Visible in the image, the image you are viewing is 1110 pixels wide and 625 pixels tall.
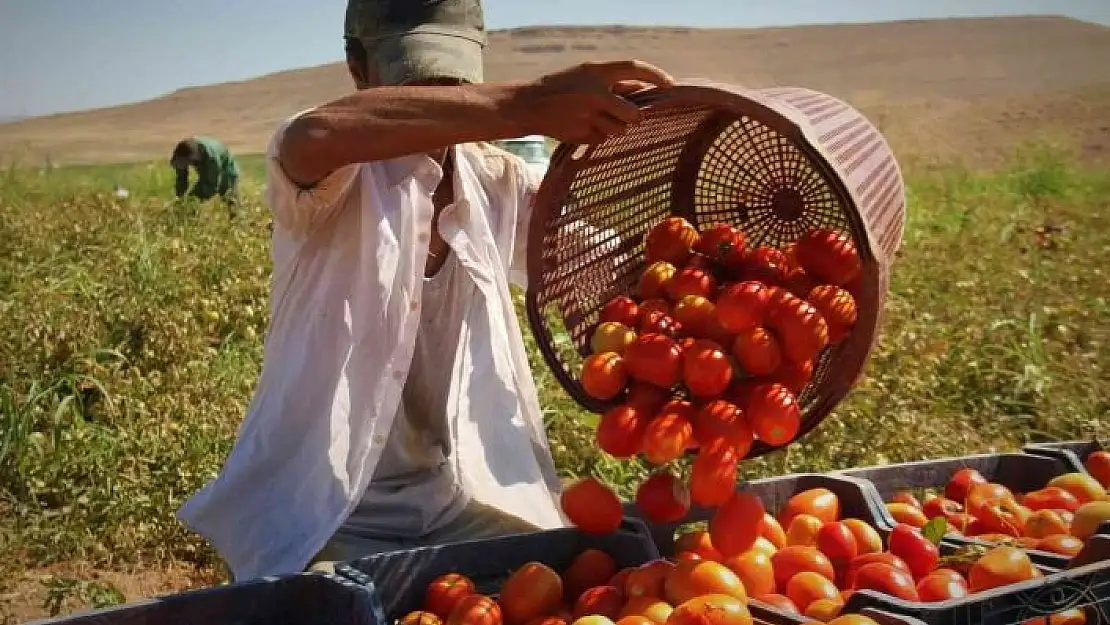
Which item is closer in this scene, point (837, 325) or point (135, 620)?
point (135, 620)

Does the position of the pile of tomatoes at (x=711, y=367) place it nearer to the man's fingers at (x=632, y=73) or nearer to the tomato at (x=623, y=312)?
the tomato at (x=623, y=312)

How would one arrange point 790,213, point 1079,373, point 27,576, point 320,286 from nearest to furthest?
point 320,286 → point 790,213 → point 27,576 → point 1079,373

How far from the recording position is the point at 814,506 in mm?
2061

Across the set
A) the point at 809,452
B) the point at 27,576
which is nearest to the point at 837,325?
the point at 809,452

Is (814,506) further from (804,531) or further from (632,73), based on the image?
(632,73)

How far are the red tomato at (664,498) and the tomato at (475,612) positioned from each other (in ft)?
1.13

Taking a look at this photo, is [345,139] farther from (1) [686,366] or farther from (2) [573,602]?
(2) [573,602]

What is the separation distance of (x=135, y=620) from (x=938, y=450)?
113 inches

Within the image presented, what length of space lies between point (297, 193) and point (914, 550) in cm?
124

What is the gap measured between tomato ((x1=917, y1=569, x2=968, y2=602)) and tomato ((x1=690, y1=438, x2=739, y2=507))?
315 millimetres

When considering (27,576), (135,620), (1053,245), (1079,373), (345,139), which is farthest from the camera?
(1053,245)

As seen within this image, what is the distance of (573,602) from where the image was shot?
185 cm

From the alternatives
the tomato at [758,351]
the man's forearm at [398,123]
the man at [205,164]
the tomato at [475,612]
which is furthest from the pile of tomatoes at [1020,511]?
the man at [205,164]

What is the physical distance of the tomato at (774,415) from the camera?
1.71m
